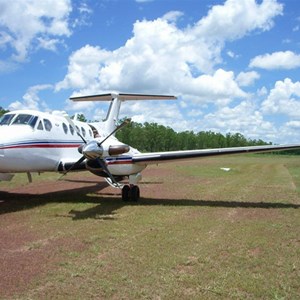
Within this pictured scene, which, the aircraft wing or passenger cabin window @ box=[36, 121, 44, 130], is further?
the aircraft wing

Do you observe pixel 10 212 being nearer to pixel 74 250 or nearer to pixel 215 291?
pixel 74 250

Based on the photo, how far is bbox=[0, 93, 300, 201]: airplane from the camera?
12180 millimetres

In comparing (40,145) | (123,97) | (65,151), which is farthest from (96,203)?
(123,97)

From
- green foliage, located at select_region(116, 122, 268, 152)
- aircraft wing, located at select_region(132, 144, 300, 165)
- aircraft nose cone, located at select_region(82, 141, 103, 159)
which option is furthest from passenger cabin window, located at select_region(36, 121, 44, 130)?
green foliage, located at select_region(116, 122, 268, 152)

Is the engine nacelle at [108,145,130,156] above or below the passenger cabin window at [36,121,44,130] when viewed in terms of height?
below

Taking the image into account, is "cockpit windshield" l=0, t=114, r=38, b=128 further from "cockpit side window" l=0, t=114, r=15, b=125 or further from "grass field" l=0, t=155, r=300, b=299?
"grass field" l=0, t=155, r=300, b=299

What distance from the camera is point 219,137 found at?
158m

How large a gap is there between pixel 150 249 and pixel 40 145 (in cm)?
697

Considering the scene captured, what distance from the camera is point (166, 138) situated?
132 metres

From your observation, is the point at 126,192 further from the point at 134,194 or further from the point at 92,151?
the point at 92,151

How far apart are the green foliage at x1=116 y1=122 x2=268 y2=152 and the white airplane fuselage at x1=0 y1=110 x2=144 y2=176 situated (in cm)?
8533

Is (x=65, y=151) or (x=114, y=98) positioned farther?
(x=114, y=98)

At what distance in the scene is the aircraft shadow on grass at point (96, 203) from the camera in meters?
11.8

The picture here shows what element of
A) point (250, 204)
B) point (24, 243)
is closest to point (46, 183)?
point (250, 204)
